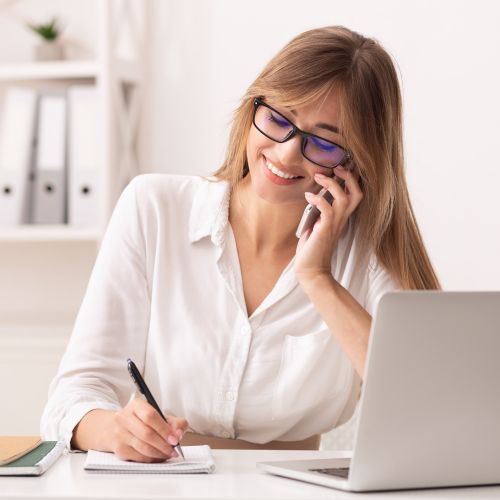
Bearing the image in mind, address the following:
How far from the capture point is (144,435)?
1.28 meters

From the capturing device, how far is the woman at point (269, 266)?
1.69 m

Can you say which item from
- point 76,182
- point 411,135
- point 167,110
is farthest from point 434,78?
point 76,182

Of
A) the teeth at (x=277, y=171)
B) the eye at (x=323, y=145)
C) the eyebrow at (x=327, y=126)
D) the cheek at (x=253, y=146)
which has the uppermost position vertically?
the eyebrow at (x=327, y=126)

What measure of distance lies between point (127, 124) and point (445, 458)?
5.97ft

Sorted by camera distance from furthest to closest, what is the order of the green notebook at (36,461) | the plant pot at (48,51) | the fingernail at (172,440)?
the plant pot at (48,51), the fingernail at (172,440), the green notebook at (36,461)

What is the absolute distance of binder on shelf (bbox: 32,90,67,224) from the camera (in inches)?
105

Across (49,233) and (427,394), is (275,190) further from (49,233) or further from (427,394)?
(49,233)

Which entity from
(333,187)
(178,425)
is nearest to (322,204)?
(333,187)

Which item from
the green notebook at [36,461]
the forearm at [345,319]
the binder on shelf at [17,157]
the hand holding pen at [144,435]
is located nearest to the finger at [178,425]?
the hand holding pen at [144,435]

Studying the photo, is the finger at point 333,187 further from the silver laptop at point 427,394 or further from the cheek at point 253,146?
the silver laptop at point 427,394

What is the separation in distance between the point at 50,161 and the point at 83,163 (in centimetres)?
9

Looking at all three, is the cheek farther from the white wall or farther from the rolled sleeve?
the white wall

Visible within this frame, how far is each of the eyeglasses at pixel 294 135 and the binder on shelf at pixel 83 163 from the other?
3.43 feet

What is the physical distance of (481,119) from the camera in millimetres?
2682
